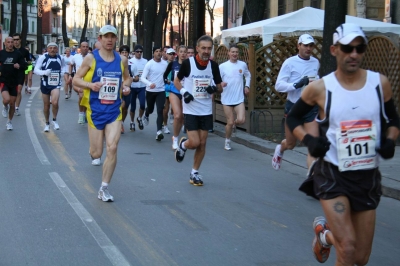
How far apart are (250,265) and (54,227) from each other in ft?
7.11

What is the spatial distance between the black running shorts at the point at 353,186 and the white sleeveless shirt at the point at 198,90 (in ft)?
16.8

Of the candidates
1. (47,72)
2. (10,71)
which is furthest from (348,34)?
(10,71)

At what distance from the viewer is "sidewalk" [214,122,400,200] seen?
9.86 meters

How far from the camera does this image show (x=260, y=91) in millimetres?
17516

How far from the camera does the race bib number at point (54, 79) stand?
53.9 ft

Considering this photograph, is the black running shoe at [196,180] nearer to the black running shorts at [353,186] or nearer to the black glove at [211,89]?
the black glove at [211,89]

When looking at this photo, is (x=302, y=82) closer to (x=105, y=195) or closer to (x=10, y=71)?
(x=105, y=195)

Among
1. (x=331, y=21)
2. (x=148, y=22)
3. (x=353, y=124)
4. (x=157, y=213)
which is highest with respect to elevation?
(x=148, y=22)

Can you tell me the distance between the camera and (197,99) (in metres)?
9.99

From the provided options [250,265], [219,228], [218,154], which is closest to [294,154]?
[218,154]

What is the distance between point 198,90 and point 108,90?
5.07ft

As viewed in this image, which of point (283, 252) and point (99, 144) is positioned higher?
point (99, 144)

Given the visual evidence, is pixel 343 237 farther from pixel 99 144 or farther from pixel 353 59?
pixel 99 144

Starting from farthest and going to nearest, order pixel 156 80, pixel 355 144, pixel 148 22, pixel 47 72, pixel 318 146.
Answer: pixel 148 22 < pixel 156 80 < pixel 47 72 < pixel 355 144 < pixel 318 146
